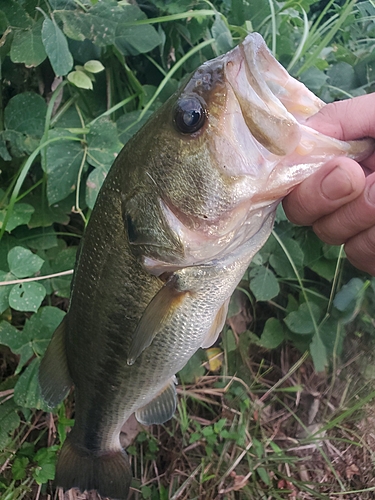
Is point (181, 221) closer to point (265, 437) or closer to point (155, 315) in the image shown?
point (155, 315)

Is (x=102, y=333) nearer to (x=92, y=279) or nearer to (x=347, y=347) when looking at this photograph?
(x=92, y=279)

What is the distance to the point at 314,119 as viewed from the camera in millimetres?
786

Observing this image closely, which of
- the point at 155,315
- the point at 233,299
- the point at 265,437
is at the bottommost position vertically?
the point at 265,437

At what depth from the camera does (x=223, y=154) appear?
0.74 m

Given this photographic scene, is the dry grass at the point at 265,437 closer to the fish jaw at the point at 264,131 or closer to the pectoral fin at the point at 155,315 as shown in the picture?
the pectoral fin at the point at 155,315

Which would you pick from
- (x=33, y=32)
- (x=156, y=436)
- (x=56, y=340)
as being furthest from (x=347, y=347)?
(x=33, y=32)

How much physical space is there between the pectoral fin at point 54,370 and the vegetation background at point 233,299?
0.17 metres

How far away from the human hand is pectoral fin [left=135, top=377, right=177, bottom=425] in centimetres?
62

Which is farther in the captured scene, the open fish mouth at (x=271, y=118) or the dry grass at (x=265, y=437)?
the dry grass at (x=265, y=437)

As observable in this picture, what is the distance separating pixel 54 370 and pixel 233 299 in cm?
87

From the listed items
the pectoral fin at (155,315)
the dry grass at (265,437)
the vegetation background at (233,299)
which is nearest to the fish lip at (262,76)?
the pectoral fin at (155,315)

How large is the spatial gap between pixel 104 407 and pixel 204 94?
0.84 m

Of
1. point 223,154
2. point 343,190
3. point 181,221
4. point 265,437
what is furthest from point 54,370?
point 265,437

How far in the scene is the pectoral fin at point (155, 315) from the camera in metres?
0.86
